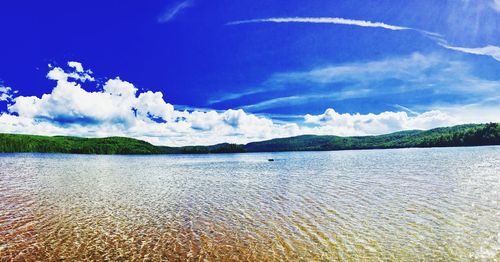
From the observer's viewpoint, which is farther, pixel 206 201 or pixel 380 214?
pixel 206 201

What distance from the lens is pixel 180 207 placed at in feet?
76.1

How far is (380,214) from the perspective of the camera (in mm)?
19812

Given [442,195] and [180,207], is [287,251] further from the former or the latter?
[442,195]

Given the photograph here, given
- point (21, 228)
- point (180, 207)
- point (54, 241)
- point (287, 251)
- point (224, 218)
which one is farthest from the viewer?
point (180, 207)

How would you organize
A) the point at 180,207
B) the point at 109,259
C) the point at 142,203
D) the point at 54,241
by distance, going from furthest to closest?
1. the point at 142,203
2. the point at 180,207
3. the point at 54,241
4. the point at 109,259

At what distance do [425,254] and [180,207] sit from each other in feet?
51.2

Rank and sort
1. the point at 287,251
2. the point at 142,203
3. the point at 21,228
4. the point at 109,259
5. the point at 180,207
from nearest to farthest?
1. the point at 109,259
2. the point at 287,251
3. the point at 21,228
4. the point at 180,207
5. the point at 142,203

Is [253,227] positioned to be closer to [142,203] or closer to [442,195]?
[142,203]

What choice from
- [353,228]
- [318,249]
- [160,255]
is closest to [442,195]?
[353,228]

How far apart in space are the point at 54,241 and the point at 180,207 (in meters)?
9.55

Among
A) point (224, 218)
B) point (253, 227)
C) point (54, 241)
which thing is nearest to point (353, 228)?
point (253, 227)

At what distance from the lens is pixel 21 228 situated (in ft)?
54.2

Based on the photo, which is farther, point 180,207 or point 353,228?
point 180,207

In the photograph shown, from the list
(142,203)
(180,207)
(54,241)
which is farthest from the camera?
(142,203)
